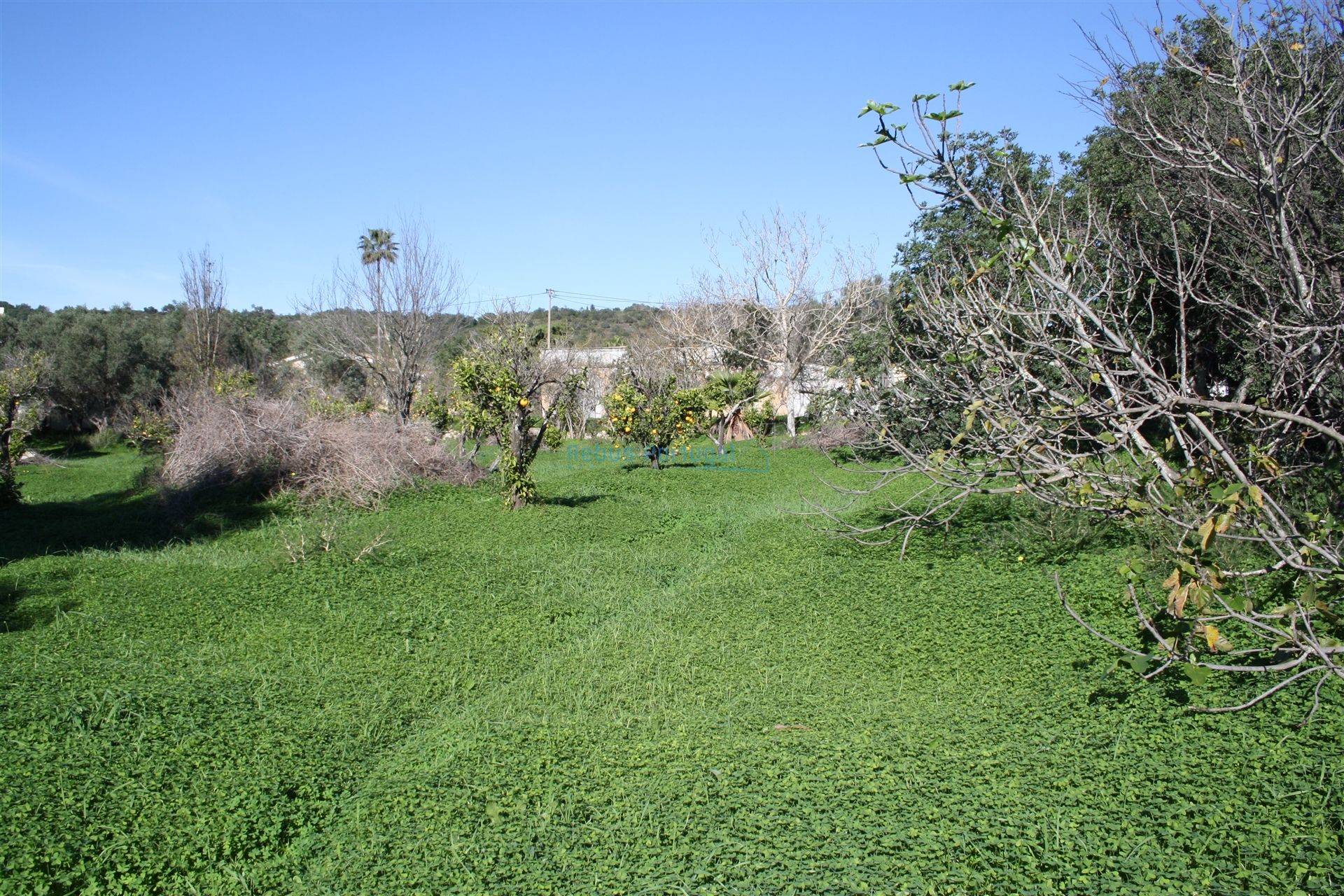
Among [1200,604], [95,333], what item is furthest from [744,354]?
[1200,604]

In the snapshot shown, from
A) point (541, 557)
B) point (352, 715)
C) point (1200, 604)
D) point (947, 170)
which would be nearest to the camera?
point (1200, 604)

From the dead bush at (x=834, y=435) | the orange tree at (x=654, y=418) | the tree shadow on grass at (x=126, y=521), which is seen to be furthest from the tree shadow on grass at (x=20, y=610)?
the dead bush at (x=834, y=435)

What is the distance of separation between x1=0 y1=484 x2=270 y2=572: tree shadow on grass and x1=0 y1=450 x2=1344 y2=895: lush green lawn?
3082mm

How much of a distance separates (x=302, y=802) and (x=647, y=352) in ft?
106

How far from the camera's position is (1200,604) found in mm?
3119

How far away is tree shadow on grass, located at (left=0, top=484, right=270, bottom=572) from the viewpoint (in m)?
13.0

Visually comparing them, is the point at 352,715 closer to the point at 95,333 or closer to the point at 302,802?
the point at 302,802

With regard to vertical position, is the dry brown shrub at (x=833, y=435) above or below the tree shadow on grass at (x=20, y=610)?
above

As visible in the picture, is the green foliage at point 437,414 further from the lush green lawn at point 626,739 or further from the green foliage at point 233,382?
the lush green lawn at point 626,739

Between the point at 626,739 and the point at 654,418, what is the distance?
48.8 feet

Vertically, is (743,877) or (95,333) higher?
(95,333)

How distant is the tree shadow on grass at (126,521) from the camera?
42.8ft

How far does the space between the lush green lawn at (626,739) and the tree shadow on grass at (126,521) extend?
308 cm

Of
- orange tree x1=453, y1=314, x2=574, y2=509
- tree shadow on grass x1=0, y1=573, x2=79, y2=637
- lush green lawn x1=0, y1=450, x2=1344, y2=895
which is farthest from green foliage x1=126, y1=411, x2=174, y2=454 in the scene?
lush green lawn x1=0, y1=450, x2=1344, y2=895
